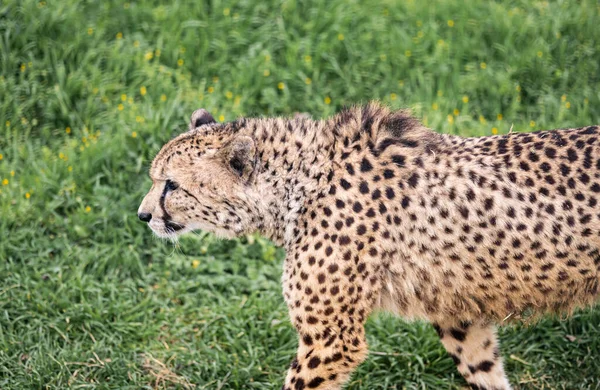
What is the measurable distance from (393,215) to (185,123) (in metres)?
2.35

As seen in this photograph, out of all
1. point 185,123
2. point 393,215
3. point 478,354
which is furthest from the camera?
point 185,123

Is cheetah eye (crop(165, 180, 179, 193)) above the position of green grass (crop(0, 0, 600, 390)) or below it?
above

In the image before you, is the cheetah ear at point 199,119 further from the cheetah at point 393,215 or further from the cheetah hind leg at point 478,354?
the cheetah hind leg at point 478,354

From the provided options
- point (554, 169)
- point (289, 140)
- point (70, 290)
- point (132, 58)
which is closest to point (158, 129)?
point (132, 58)

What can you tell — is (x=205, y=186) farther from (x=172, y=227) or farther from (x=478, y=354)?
(x=478, y=354)

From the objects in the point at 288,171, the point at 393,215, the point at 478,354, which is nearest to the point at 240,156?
the point at 288,171

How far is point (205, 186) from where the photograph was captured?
385 cm

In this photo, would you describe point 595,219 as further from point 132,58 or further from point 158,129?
point 132,58

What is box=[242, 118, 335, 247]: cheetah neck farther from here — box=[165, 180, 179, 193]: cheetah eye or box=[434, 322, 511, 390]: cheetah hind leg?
box=[434, 322, 511, 390]: cheetah hind leg

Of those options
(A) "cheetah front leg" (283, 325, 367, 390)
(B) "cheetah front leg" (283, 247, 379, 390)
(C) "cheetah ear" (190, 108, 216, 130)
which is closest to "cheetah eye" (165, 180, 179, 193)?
(C) "cheetah ear" (190, 108, 216, 130)

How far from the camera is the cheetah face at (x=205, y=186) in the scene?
3818 mm

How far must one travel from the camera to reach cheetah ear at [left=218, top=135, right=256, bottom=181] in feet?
12.3

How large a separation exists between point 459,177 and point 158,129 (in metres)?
2.46

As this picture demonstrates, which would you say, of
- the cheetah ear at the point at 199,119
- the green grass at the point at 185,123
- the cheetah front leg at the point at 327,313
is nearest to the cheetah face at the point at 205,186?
the cheetah ear at the point at 199,119
